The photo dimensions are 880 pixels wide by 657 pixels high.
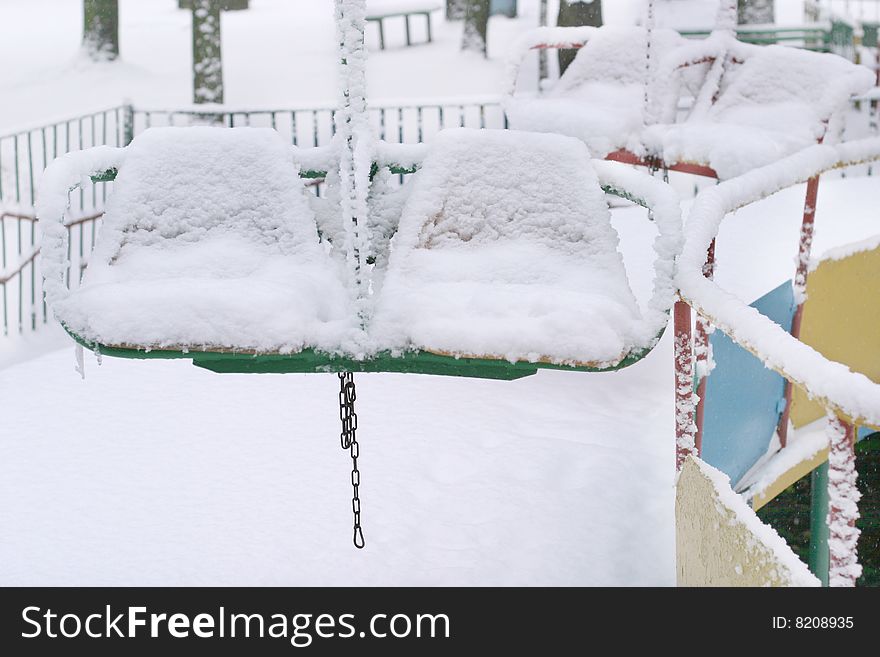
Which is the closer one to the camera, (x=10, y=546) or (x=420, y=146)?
(x=420, y=146)

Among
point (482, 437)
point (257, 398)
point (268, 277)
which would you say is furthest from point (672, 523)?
point (257, 398)

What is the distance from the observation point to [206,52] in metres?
12.3

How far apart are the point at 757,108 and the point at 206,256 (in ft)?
14.4

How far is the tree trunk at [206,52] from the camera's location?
12.1 m

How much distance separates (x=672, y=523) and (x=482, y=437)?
113cm

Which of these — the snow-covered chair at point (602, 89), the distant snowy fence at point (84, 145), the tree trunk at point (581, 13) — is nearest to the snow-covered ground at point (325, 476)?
the distant snowy fence at point (84, 145)

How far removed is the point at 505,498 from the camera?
14.4 ft

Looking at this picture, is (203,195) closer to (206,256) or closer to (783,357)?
(206,256)

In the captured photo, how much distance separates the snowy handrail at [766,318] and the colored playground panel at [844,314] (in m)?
0.41

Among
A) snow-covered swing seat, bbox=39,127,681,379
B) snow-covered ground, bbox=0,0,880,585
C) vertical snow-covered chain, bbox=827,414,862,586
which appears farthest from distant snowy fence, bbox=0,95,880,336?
vertical snow-covered chain, bbox=827,414,862,586

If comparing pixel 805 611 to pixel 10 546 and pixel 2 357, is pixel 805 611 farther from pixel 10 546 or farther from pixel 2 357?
pixel 2 357

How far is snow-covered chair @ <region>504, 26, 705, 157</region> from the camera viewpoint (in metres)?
6.43

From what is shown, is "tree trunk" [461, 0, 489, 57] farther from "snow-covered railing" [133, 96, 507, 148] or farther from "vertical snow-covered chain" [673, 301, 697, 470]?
"vertical snow-covered chain" [673, 301, 697, 470]

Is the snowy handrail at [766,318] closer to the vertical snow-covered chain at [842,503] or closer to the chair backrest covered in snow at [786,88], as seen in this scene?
the vertical snow-covered chain at [842,503]
